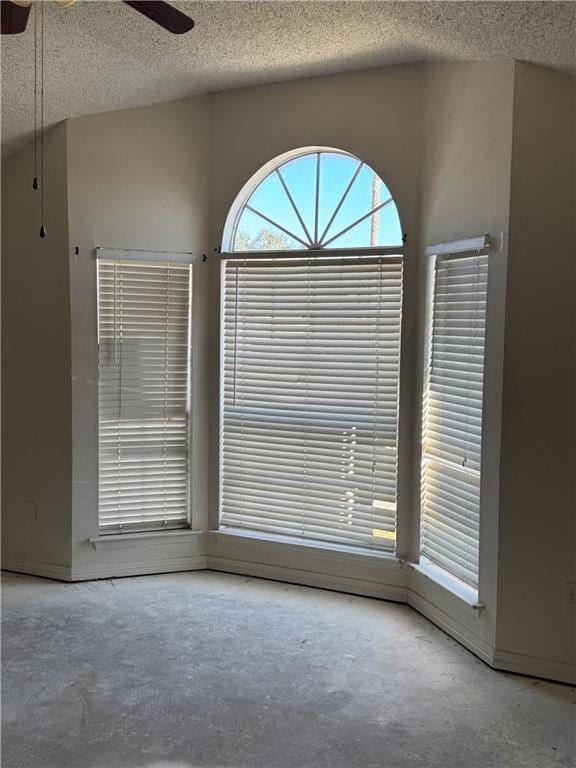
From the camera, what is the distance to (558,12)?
267 cm

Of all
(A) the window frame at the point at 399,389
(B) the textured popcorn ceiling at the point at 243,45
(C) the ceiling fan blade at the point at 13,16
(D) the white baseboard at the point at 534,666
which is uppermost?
(B) the textured popcorn ceiling at the point at 243,45

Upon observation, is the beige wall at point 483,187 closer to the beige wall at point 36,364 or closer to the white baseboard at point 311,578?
the white baseboard at point 311,578

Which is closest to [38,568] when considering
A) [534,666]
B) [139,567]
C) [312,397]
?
[139,567]

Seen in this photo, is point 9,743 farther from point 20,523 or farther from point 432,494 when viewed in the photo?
point 432,494

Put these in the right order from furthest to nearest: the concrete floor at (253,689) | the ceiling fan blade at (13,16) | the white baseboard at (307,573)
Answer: the white baseboard at (307,573) → the concrete floor at (253,689) → the ceiling fan blade at (13,16)

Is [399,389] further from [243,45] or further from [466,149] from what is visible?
[243,45]

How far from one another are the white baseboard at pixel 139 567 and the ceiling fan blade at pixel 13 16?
10.2ft

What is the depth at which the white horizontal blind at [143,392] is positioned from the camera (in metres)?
4.32

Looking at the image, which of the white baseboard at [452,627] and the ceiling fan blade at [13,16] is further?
the white baseboard at [452,627]

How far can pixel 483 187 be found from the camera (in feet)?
11.1

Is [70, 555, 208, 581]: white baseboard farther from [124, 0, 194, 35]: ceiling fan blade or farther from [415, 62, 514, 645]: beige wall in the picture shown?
[124, 0, 194, 35]: ceiling fan blade

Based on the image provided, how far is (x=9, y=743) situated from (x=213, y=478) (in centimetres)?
211

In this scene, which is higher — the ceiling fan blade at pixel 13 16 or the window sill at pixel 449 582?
the ceiling fan blade at pixel 13 16

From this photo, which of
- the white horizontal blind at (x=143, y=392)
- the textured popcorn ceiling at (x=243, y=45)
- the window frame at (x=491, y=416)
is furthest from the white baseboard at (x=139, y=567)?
the textured popcorn ceiling at (x=243, y=45)
